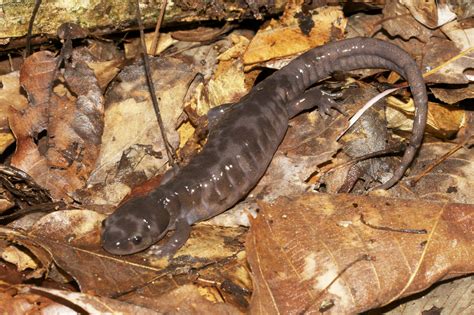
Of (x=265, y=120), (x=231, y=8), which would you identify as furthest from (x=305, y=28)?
(x=265, y=120)

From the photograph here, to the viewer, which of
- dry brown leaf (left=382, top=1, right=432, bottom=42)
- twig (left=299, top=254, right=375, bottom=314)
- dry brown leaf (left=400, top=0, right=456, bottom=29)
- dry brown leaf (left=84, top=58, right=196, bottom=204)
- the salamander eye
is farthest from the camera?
dry brown leaf (left=382, top=1, right=432, bottom=42)

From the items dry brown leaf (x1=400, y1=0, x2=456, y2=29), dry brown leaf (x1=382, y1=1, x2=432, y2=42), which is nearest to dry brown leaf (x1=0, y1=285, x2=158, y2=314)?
dry brown leaf (x1=382, y1=1, x2=432, y2=42)

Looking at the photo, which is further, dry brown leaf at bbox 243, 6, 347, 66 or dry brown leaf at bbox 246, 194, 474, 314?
dry brown leaf at bbox 243, 6, 347, 66

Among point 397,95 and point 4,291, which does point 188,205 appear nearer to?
point 4,291

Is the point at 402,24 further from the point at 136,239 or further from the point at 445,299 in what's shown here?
the point at 136,239

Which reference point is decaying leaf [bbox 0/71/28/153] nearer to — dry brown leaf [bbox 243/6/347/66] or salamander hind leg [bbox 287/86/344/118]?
dry brown leaf [bbox 243/6/347/66]

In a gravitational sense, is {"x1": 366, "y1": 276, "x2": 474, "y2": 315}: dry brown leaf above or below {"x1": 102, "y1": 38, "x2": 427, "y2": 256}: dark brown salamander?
below

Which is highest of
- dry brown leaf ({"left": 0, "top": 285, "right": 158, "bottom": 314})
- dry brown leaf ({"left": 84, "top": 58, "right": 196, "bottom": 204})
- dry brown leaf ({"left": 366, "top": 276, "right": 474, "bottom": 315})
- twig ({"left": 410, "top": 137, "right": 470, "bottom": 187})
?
dry brown leaf ({"left": 84, "top": 58, "right": 196, "bottom": 204})

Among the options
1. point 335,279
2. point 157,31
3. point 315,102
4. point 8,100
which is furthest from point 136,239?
point 157,31
